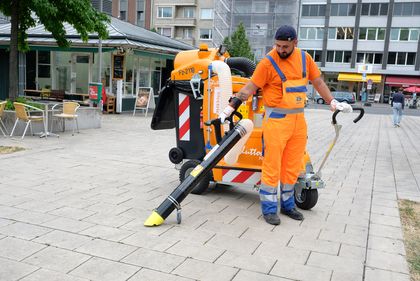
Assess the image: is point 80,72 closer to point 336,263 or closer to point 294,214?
point 294,214

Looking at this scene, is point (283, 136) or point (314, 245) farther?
point (283, 136)

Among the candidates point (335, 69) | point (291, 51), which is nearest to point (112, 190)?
point (291, 51)

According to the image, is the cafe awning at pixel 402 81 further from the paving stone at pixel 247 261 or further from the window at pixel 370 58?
the paving stone at pixel 247 261

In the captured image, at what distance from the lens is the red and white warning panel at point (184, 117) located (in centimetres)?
544

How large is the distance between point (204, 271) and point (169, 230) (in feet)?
2.91

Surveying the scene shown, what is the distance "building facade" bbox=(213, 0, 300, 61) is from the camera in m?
47.8

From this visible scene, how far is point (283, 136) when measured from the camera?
4.21 m

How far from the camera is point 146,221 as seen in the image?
13.4 ft

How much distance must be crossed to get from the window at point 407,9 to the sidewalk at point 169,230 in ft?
168

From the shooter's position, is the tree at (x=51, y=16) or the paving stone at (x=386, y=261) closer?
the paving stone at (x=386, y=261)

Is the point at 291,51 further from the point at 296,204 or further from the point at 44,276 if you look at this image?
the point at 44,276

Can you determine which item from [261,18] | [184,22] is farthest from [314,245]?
[184,22]

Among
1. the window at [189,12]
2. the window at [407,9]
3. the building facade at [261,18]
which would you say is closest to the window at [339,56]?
the window at [407,9]

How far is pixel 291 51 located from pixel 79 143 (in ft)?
19.1
